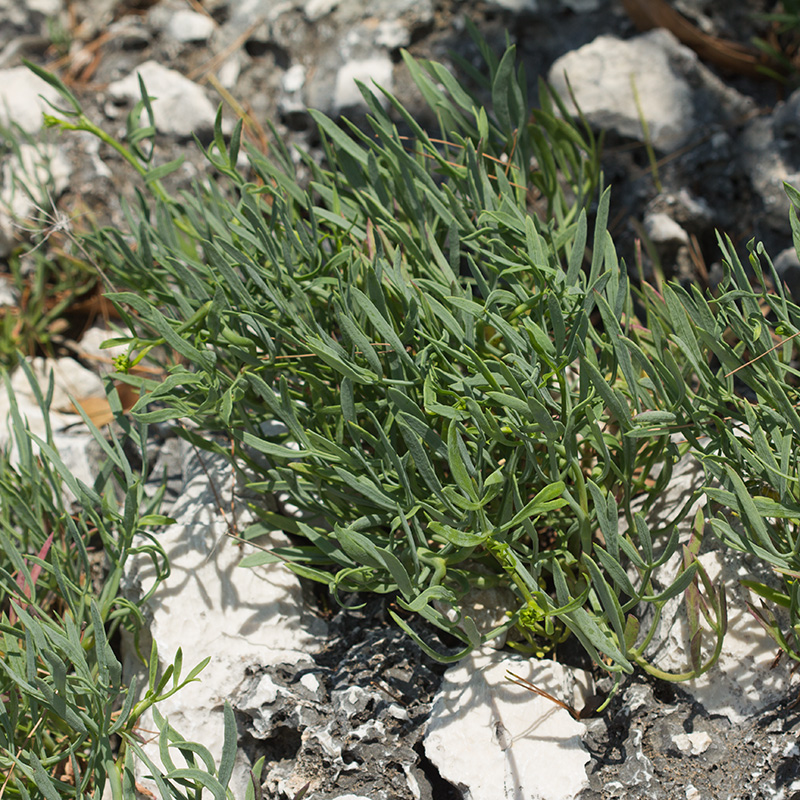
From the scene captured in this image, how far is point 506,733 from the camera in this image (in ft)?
3.82

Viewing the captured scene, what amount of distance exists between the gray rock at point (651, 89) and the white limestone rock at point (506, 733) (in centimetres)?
139

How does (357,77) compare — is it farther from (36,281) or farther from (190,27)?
(36,281)

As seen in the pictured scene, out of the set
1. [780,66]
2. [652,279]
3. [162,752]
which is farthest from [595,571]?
[780,66]

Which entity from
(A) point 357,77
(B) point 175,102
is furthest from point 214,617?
(B) point 175,102

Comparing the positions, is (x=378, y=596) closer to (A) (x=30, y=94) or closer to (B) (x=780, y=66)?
(B) (x=780, y=66)

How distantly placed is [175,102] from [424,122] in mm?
836

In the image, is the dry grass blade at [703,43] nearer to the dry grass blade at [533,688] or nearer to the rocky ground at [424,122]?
the rocky ground at [424,122]

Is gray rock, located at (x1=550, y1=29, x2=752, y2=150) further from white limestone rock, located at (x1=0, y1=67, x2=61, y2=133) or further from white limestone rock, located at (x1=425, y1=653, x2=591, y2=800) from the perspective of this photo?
white limestone rock, located at (x1=0, y1=67, x2=61, y2=133)

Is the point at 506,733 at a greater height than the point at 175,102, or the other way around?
the point at 175,102

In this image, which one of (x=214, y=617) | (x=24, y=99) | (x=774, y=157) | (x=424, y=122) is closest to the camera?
(x=214, y=617)

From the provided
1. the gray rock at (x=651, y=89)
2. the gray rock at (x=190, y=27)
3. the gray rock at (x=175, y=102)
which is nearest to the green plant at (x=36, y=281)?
the gray rock at (x=175, y=102)

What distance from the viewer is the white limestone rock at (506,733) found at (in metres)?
1.11

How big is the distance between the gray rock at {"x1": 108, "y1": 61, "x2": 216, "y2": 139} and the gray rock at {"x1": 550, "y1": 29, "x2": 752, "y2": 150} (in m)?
1.10

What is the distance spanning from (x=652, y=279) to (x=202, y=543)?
4.03 ft
